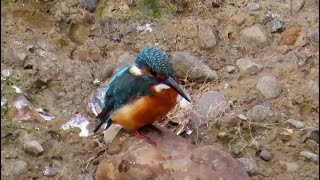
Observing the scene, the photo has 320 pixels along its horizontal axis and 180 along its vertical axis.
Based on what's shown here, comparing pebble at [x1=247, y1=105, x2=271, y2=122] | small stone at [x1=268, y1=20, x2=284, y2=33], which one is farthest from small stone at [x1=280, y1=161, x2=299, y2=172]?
small stone at [x1=268, y1=20, x2=284, y2=33]

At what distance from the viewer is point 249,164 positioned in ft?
13.4

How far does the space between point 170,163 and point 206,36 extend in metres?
1.42

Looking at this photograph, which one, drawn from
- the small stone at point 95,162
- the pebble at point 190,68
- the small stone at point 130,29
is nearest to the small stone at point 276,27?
the pebble at point 190,68

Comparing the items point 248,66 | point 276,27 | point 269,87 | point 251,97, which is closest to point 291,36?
point 276,27

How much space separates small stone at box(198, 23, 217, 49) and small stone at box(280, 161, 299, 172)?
3.70 feet

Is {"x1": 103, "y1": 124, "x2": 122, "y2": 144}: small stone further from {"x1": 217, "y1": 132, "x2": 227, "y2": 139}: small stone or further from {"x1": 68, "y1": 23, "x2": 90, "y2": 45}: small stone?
{"x1": 68, "y1": 23, "x2": 90, "y2": 45}: small stone

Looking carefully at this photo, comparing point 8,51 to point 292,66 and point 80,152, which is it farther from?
point 292,66

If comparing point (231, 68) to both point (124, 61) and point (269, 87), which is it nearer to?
point (269, 87)

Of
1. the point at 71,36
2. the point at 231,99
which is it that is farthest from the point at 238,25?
the point at 71,36

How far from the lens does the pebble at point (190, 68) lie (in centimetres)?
461

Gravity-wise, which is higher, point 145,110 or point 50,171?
point 145,110

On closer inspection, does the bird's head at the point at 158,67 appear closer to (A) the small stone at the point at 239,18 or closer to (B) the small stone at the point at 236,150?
(B) the small stone at the point at 236,150

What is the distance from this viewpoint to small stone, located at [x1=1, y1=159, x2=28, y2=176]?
406 cm

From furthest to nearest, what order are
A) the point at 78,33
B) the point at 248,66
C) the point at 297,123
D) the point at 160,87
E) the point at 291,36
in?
the point at 78,33 < the point at 291,36 < the point at 248,66 < the point at 297,123 < the point at 160,87
